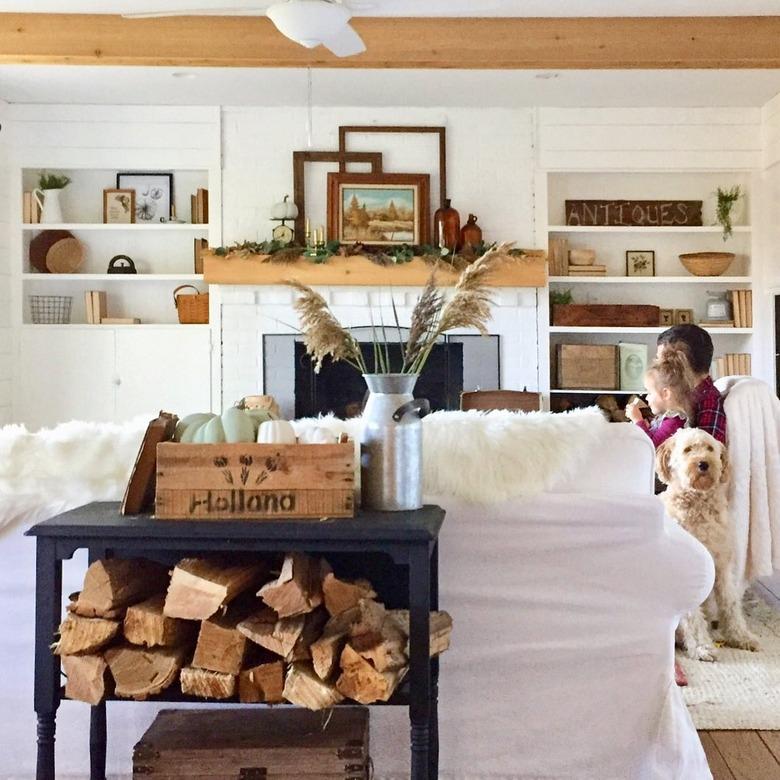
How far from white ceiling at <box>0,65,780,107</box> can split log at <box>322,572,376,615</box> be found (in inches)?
165

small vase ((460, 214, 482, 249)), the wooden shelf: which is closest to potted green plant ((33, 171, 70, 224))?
small vase ((460, 214, 482, 249))

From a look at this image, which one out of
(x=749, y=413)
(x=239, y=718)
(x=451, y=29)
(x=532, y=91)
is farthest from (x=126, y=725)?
(x=532, y=91)

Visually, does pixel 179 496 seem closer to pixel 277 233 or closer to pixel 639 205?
pixel 277 233

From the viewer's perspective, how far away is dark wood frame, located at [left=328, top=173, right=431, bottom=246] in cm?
596

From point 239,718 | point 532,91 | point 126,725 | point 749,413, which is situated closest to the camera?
point 239,718

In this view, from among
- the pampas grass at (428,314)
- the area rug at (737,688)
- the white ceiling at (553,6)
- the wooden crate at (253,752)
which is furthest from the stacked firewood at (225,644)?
the white ceiling at (553,6)

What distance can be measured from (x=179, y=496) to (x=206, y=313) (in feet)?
15.0

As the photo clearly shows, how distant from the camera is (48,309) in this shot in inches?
238

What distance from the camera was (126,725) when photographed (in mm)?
2053

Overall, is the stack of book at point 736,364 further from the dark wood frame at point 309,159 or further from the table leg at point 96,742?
the table leg at point 96,742

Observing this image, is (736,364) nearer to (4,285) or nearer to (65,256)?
(65,256)

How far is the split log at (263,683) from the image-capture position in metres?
1.59

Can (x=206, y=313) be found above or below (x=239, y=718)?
above

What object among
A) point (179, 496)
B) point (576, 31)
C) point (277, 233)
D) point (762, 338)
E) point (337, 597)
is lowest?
point (337, 597)
